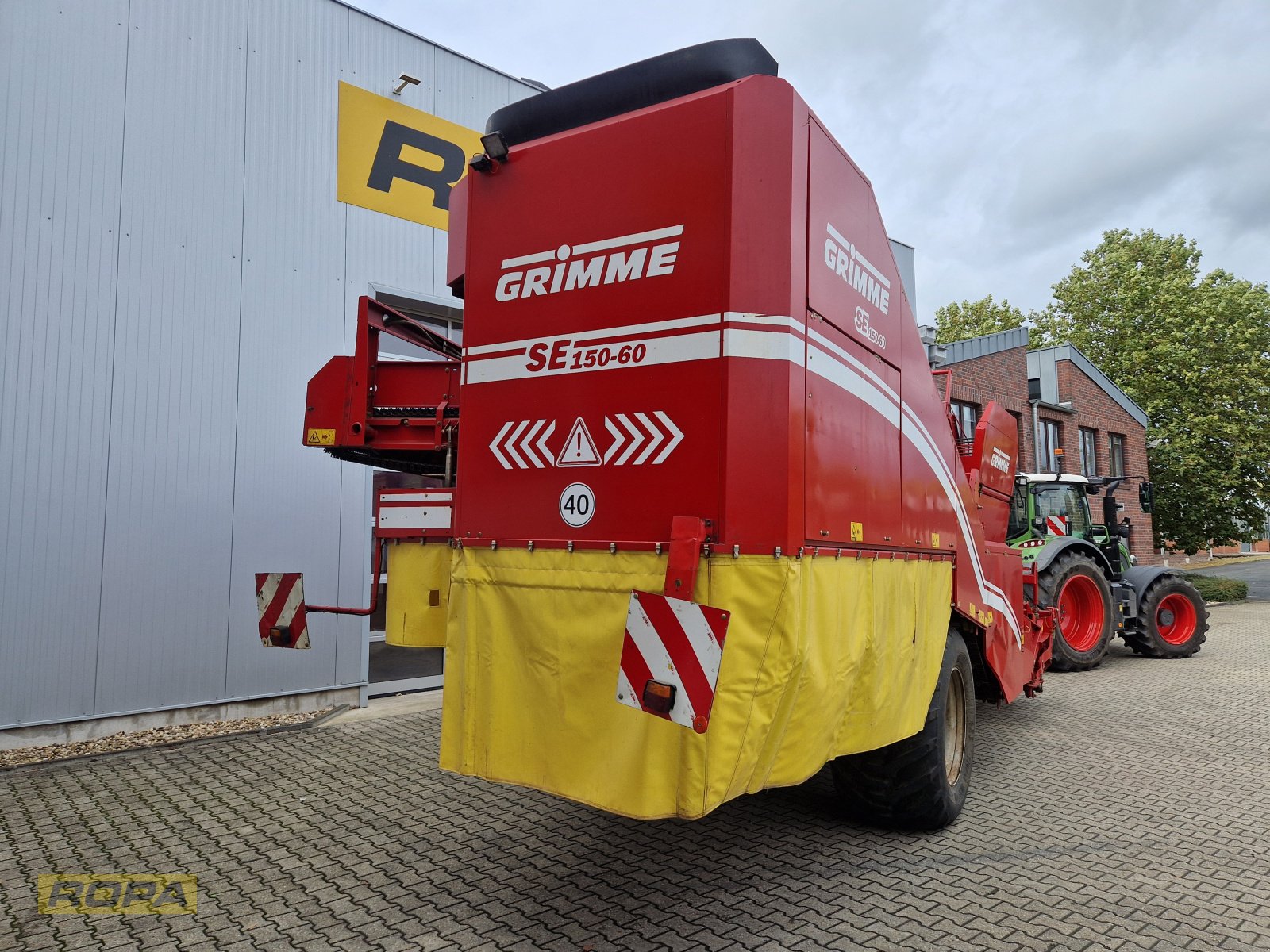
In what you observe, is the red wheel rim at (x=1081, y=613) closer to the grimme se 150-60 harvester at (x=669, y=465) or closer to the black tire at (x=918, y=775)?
the black tire at (x=918, y=775)

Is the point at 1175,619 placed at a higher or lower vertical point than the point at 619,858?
higher

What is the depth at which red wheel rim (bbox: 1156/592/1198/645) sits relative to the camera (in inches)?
420

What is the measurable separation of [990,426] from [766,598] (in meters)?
3.97

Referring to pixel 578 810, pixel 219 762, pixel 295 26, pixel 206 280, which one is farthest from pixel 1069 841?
pixel 295 26

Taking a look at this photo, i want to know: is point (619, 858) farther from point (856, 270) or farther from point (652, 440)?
point (856, 270)

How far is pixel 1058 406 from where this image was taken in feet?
66.1

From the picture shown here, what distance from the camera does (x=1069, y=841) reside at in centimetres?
395

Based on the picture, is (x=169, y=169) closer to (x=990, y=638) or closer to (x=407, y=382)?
(x=407, y=382)

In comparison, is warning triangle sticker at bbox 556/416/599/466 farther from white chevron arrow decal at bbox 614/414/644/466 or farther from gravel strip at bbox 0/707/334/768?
gravel strip at bbox 0/707/334/768

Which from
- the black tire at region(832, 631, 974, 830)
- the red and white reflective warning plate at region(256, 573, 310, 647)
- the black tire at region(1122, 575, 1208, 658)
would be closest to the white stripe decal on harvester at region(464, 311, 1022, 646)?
the black tire at region(832, 631, 974, 830)

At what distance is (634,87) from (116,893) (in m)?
4.05

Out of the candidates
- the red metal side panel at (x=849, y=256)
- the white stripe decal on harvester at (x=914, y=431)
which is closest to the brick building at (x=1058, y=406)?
the white stripe decal on harvester at (x=914, y=431)

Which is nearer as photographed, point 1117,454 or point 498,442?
point 498,442

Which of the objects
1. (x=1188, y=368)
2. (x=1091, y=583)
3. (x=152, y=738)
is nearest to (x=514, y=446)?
(x=152, y=738)
